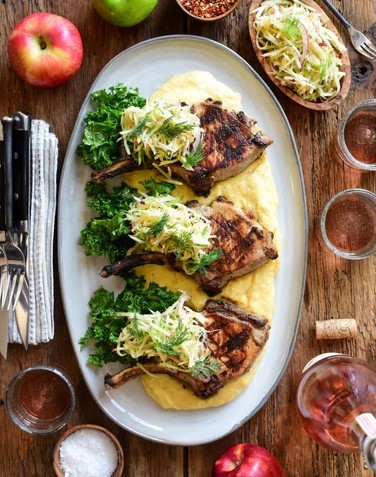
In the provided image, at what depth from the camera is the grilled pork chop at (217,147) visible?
3.50 metres

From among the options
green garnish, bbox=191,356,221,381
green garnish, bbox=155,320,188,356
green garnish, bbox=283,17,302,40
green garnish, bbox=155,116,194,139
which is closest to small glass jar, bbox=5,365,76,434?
green garnish, bbox=155,320,188,356

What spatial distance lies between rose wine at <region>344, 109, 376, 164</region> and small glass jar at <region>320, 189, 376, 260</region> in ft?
0.81

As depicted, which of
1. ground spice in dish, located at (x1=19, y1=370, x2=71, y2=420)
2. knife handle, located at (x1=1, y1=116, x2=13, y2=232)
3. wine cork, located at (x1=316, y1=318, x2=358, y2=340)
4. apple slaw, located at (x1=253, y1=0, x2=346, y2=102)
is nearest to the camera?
knife handle, located at (x1=1, y1=116, x2=13, y2=232)

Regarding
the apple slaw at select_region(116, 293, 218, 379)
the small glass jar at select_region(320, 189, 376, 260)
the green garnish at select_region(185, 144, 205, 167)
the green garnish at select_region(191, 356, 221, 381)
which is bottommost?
the green garnish at select_region(191, 356, 221, 381)

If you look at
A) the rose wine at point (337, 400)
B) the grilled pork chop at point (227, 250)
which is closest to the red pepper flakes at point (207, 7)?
the grilled pork chop at point (227, 250)

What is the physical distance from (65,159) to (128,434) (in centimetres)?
148

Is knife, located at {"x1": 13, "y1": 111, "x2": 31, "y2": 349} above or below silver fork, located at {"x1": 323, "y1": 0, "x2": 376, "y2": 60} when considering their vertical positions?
below

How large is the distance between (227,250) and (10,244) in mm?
1068

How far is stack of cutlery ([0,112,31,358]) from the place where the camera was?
11.0ft

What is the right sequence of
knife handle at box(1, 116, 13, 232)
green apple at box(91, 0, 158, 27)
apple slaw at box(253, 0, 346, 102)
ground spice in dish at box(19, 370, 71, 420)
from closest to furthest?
knife handle at box(1, 116, 13, 232) < green apple at box(91, 0, 158, 27) < ground spice in dish at box(19, 370, 71, 420) < apple slaw at box(253, 0, 346, 102)

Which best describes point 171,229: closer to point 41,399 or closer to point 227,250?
point 227,250

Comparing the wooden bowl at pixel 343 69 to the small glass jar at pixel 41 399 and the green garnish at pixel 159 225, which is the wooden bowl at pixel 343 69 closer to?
the green garnish at pixel 159 225

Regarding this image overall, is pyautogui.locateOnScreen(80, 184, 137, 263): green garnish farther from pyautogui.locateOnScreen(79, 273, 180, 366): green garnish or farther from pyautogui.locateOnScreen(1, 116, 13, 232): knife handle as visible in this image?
pyautogui.locateOnScreen(1, 116, 13, 232): knife handle

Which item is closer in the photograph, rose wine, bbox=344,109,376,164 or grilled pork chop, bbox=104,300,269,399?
grilled pork chop, bbox=104,300,269,399
